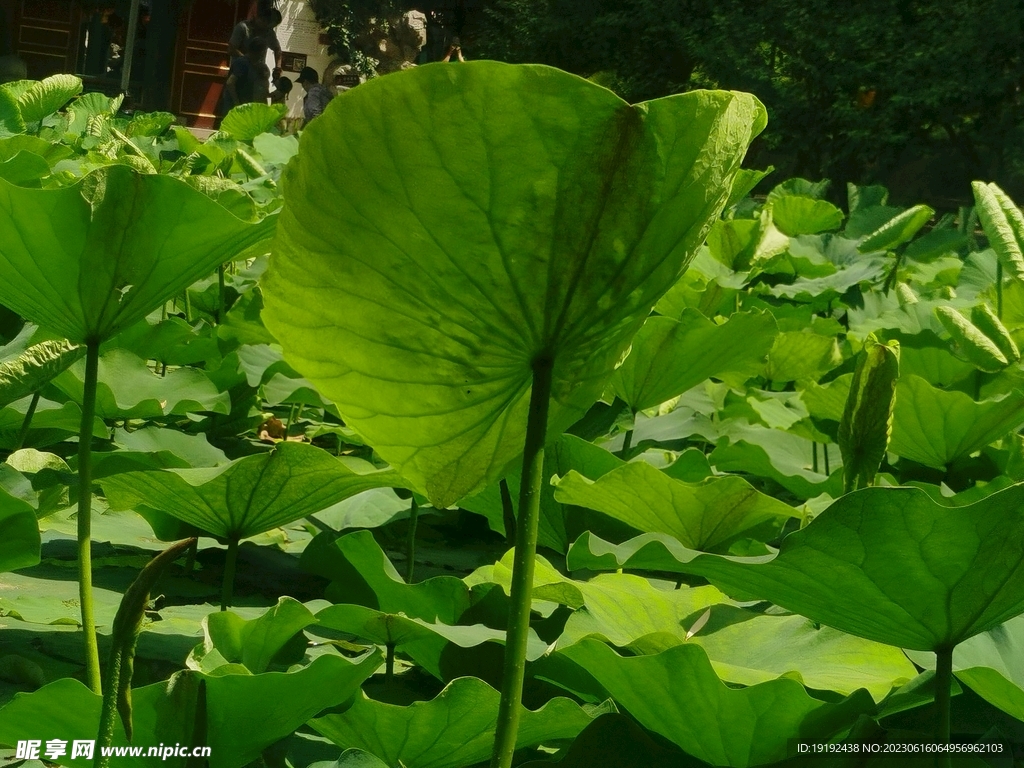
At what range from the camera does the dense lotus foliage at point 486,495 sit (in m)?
0.46

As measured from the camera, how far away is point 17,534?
2.18 feet

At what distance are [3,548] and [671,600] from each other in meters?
0.39

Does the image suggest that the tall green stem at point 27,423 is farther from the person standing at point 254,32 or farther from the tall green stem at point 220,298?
the person standing at point 254,32

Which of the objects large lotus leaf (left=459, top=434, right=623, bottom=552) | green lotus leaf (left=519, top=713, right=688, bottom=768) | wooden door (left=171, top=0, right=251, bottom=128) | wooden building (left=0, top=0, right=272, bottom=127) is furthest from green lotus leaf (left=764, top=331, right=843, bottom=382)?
wooden door (left=171, top=0, right=251, bottom=128)

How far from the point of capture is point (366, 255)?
0.47 m

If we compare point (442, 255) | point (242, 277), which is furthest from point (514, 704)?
point (242, 277)

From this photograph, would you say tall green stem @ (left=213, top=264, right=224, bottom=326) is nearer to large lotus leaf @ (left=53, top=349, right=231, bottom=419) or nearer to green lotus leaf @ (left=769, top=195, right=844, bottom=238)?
large lotus leaf @ (left=53, top=349, right=231, bottom=419)

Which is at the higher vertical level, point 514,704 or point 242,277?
point 242,277

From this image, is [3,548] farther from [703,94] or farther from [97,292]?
[703,94]

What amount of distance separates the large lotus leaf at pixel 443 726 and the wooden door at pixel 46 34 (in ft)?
48.1

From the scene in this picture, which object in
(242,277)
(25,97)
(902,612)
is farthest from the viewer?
(25,97)

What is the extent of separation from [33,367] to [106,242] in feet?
0.49

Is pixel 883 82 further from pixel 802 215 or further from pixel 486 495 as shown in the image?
pixel 486 495

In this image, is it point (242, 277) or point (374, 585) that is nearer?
point (374, 585)
